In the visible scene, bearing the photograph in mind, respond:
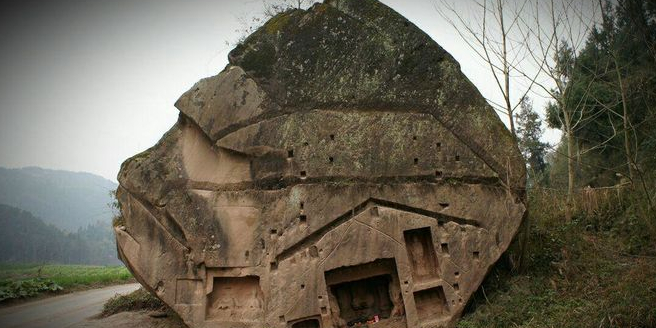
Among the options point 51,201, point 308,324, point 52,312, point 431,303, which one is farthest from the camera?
point 51,201

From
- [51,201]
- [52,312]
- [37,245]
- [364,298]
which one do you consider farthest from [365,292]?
[51,201]

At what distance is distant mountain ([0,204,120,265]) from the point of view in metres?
71.8

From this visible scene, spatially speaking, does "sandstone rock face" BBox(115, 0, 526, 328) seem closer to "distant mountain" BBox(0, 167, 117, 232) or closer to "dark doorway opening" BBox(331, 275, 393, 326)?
"dark doorway opening" BBox(331, 275, 393, 326)

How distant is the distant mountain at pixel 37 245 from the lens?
7181 cm

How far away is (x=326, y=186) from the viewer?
7707 mm

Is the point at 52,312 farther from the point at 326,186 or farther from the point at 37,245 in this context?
the point at 37,245

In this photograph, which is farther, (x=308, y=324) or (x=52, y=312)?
(x=52, y=312)

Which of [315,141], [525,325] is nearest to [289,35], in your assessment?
[315,141]

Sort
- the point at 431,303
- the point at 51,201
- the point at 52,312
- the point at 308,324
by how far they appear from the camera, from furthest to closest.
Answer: the point at 51,201 → the point at 52,312 → the point at 431,303 → the point at 308,324

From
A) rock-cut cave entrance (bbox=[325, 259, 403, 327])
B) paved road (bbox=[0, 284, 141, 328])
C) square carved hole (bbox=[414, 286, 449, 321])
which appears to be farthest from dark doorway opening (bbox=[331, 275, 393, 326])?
paved road (bbox=[0, 284, 141, 328])

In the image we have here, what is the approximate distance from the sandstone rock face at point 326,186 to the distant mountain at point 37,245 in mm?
71654

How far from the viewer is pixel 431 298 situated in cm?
769

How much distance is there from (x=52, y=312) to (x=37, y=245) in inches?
3107

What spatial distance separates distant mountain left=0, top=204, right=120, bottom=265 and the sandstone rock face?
71.7m
